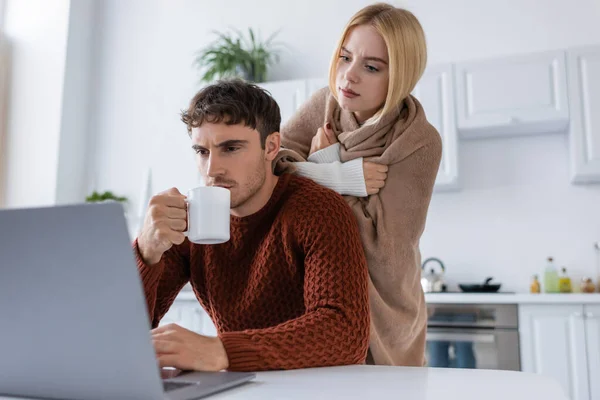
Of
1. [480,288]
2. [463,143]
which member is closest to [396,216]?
[480,288]

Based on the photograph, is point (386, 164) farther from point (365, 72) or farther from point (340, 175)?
point (365, 72)

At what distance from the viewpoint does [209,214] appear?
980 millimetres

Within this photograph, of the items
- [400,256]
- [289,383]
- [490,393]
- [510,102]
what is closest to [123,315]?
[289,383]

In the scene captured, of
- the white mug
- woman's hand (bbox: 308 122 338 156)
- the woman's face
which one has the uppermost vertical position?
the woman's face

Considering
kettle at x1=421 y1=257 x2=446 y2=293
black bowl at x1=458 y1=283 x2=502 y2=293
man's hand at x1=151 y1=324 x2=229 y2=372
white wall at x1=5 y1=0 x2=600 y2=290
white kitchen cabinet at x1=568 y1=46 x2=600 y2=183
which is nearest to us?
man's hand at x1=151 y1=324 x2=229 y2=372

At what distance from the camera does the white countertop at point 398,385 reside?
673mm

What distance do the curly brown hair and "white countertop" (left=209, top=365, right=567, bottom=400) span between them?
2.00 ft

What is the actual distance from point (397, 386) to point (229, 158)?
0.70 m

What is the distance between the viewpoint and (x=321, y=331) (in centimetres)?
98

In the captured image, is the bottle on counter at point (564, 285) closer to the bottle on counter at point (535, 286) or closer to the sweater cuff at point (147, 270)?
the bottle on counter at point (535, 286)

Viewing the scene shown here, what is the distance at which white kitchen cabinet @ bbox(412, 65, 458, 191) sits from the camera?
11.0 ft

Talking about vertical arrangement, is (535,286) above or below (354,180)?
below

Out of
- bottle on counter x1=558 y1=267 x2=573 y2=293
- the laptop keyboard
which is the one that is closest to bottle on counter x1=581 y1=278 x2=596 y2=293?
bottle on counter x1=558 y1=267 x2=573 y2=293

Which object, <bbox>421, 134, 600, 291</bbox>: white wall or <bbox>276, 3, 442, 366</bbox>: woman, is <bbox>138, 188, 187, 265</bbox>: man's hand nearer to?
<bbox>276, 3, 442, 366</bbox>: woman
